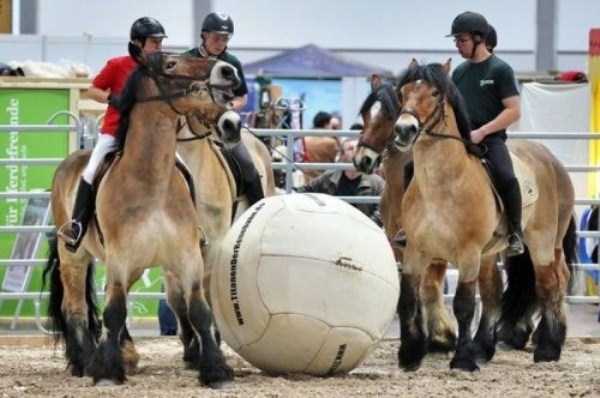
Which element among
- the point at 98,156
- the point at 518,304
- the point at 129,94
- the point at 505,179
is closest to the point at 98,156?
the point at 98,156

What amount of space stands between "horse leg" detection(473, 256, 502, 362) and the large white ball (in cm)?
171

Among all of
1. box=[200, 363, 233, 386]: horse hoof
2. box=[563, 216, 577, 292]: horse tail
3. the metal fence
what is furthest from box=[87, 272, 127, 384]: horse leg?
box=[563, 216, 577, 292]: horse tail

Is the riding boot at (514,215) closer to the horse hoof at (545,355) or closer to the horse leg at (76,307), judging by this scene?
the horse hoof at (545,355)

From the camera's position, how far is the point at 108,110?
9773 mm

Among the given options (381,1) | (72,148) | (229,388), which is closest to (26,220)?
(72,148)

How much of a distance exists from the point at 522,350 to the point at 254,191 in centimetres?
261

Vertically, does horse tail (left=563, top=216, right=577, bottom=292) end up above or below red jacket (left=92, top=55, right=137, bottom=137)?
below

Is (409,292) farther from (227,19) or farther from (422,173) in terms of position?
(227,19)

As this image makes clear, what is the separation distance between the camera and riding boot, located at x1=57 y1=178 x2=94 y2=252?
9211 mm

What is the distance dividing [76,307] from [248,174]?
1.36 metres

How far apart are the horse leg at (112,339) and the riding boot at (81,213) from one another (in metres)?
0.45

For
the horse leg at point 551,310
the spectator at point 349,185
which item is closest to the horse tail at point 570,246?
the horse leg at point 551,310

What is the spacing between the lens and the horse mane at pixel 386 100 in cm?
1052

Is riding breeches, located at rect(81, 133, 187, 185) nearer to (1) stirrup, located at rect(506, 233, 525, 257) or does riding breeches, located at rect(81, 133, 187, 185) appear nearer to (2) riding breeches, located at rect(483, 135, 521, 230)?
(2) riding breeches, located at rect(483, 135, 521, 230)
